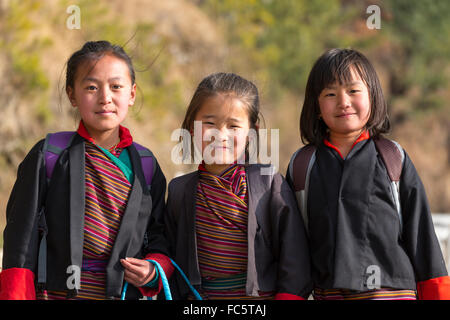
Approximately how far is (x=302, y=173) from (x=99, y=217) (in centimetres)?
80

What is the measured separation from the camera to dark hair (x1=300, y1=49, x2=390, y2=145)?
2018mm

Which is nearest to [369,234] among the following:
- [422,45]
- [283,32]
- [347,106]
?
[347,106]

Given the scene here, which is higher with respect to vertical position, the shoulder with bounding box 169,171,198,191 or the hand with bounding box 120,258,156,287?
the shoulder with bounding box 169,171,198,191

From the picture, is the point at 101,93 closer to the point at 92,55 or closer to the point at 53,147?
the point at 92,55

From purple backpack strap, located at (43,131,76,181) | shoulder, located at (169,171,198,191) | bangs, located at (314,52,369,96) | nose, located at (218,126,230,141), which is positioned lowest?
shoulder, located at (169,171,198,191)

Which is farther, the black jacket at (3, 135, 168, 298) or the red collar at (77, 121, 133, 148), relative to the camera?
the red collar at (77, 121, 133, 148)

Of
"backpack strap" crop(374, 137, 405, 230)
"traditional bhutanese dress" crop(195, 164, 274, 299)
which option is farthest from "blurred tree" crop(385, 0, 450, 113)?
"traditional bhutanese dress" crop(195, 164, 274, 299)

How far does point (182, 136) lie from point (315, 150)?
1.87ft

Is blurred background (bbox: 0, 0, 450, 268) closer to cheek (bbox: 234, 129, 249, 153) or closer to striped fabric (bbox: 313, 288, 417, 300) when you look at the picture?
cheek (bbox: 234, 129, 249, 153)

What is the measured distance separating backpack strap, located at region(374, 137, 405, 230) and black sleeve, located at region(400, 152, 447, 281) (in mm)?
23

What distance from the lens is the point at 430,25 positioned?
454 inches

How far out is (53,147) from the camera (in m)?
1.90

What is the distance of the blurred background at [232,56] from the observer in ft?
18.2

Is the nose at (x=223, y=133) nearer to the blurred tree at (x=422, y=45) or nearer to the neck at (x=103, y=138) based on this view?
the neck at (x=103, y=138)
